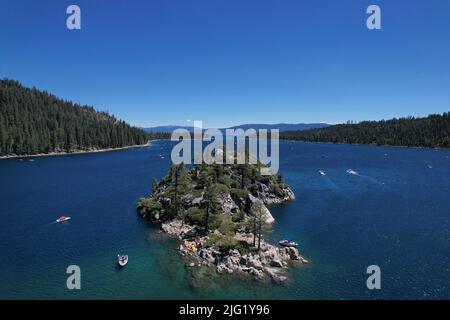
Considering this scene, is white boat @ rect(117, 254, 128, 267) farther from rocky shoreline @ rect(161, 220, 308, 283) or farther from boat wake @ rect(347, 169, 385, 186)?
boat wake @ rect(347, 169, 385, 186)

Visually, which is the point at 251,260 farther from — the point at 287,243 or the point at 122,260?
the point at 122,260

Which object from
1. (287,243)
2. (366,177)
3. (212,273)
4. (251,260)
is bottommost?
(212,273)

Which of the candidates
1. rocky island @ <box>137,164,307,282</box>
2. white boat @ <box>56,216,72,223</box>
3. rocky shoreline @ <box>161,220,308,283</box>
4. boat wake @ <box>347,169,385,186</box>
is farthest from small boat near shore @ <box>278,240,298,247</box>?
boat wake @ <box>347,169,385,186</box>

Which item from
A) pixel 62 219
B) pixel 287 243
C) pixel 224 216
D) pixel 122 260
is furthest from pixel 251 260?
pixel 62 219

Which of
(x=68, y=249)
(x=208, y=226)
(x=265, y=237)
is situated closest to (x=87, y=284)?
(x=68, y=249)

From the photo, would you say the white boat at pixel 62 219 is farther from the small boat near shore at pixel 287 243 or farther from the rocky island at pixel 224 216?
the small boat near shore at pixel 287 243
